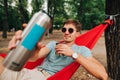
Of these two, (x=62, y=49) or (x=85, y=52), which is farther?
(x=85, y=52)

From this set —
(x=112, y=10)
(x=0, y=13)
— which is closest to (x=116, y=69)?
(x=112, y=10)

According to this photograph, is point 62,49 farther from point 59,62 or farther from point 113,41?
point 113,41

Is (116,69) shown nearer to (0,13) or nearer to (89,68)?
(89,68)

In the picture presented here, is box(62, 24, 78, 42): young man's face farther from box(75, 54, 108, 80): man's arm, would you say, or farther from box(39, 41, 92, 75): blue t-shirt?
box(75, 54, 108, 80): man's arm

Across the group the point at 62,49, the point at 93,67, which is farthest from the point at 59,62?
the point at 62,49

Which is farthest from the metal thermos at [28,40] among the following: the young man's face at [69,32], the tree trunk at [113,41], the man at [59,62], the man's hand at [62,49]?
the tree trunk at [113,41]

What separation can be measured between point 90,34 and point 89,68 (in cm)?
148

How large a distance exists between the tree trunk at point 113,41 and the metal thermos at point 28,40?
3315 millimetres

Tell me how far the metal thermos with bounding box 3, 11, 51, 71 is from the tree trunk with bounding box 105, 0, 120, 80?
331cm

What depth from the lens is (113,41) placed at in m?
5.68

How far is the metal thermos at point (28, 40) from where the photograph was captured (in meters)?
2.21

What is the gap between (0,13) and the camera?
35.8 m

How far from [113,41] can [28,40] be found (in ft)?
12.1

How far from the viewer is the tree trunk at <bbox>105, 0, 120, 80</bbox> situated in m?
5.51
